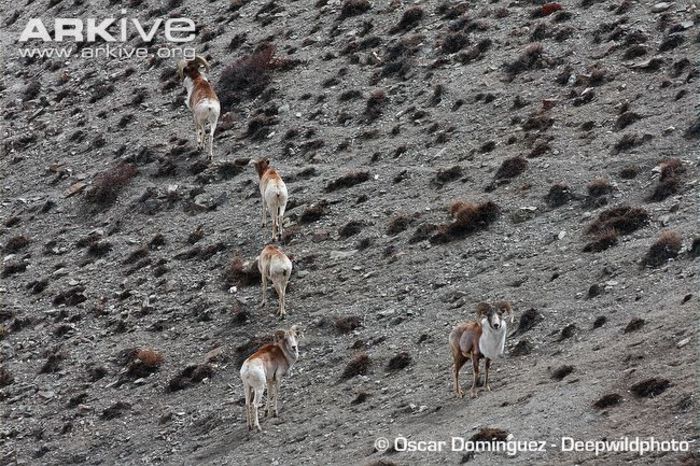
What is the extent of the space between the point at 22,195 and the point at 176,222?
323 inches

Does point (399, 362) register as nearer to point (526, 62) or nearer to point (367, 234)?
point (367, 234)

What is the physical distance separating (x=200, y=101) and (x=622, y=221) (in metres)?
14.7

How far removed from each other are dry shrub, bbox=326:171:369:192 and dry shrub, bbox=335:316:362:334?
742 cm

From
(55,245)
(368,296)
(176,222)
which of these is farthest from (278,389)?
(55,245)

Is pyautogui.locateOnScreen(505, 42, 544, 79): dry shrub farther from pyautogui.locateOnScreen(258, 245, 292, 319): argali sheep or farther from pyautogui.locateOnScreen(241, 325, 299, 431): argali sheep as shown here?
pyautogui.locateOnScreen(241, 325, 299, 431): argali sheep

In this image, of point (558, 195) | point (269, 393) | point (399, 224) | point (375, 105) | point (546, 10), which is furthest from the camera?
point (546, 10)

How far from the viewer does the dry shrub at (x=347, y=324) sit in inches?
1095

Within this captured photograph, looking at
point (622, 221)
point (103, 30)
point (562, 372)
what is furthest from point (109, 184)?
point (562, 372)

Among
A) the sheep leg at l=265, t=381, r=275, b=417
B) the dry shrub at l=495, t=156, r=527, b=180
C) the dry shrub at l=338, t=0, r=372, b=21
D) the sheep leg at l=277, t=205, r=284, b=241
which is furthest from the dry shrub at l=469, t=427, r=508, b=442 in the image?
the dry shrub at l=338, t=0, r=372, b=21

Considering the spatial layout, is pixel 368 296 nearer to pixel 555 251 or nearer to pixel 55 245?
pixel 555 251

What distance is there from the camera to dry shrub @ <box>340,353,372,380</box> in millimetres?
25734

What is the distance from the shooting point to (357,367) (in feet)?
84.7

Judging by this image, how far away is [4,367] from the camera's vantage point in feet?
104

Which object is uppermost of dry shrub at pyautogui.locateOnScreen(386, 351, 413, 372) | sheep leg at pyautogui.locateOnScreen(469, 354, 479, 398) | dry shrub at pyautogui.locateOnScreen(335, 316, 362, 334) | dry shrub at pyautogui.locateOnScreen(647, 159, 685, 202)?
sheep leg at pyautogui.locateOnScreen(469, 354, 479, 398)
